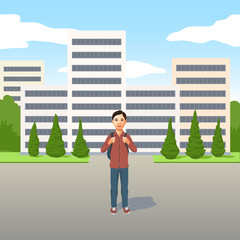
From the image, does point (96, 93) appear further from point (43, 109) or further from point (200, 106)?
point (200, 106)

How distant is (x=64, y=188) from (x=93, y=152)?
126 ft

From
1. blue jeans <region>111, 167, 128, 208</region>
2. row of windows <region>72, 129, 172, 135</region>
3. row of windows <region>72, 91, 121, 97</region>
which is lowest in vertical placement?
row of windows <region>72, 129, 172, 135</region>

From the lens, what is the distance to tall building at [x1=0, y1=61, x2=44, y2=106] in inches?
3634

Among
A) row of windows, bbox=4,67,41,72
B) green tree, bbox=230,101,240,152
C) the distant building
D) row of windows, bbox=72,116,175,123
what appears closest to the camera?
row of windows, bbox=72,116,175,123

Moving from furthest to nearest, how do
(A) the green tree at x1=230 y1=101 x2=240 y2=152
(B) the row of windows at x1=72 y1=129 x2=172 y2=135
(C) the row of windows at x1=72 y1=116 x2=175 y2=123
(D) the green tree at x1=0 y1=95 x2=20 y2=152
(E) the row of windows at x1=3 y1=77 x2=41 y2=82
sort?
(E) the row of windows at x1=3 y1=77 x2=41 y2=82 < (D) the green tree at x1=0 y1=95 x2=20 y2=152 < (A) the green tree at x1=230 y1=101 x2=240 y2=152 < (C) the row of windows at x1=72 y1=116 x2=175 y2=123 < (B) the row of windows at x1=72 y1=129 x2=172 y2=135

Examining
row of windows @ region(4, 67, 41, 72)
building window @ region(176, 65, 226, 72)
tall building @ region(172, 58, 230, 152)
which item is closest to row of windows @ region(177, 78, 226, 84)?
tall building @ region(172, 58, 230, 152)

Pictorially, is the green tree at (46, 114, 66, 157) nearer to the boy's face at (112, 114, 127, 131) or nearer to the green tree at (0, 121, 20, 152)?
the green tree at (0, 121, 20, 152)

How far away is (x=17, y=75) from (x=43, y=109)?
37551 millimetres

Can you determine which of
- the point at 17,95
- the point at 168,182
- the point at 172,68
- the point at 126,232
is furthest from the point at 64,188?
the point at 17,95

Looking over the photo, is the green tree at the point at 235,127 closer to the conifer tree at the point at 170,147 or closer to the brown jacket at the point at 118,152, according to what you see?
the conifer tree at the point at 170,147

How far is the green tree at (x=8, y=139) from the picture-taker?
70.6 m

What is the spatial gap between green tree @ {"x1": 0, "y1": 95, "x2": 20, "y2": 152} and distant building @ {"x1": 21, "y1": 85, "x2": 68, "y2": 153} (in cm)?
1366

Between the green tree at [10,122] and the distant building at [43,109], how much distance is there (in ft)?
44.8

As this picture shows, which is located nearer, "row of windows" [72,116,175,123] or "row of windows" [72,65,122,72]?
"row of windows" [72,65,122,72]
